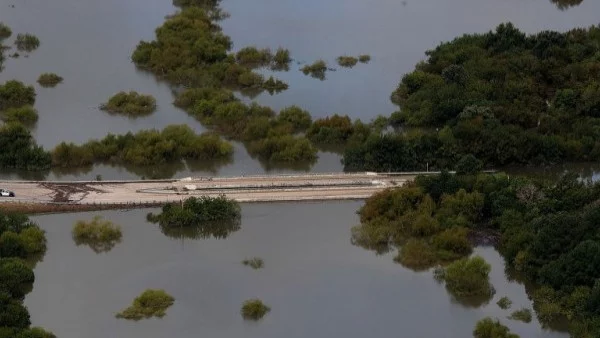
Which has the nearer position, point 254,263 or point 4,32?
point 254,263

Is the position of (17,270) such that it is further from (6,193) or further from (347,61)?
(347,61)

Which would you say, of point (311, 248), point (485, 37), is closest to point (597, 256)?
point (311, 248)

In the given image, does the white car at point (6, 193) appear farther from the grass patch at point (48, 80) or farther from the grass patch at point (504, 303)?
the grass patch at point (504, 303)

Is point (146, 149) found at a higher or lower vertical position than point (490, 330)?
higher

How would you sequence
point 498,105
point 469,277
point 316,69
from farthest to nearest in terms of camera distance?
point 316,69 → point 498,105 → point 469,277

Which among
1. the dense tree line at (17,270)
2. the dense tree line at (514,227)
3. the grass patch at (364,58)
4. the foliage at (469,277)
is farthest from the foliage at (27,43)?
the foliage at (469,277)

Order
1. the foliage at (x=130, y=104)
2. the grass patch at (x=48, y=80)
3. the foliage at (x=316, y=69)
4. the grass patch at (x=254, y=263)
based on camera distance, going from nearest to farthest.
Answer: the grass patch at (x=254, y=263), the foliage at (x=130, y=104), the grass patch at (x=48, y=80), the foliage at (x=316, y=69)

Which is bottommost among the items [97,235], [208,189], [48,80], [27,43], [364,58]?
[97,235]

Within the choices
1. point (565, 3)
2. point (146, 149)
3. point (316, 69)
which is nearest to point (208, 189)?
point (146, 149)
